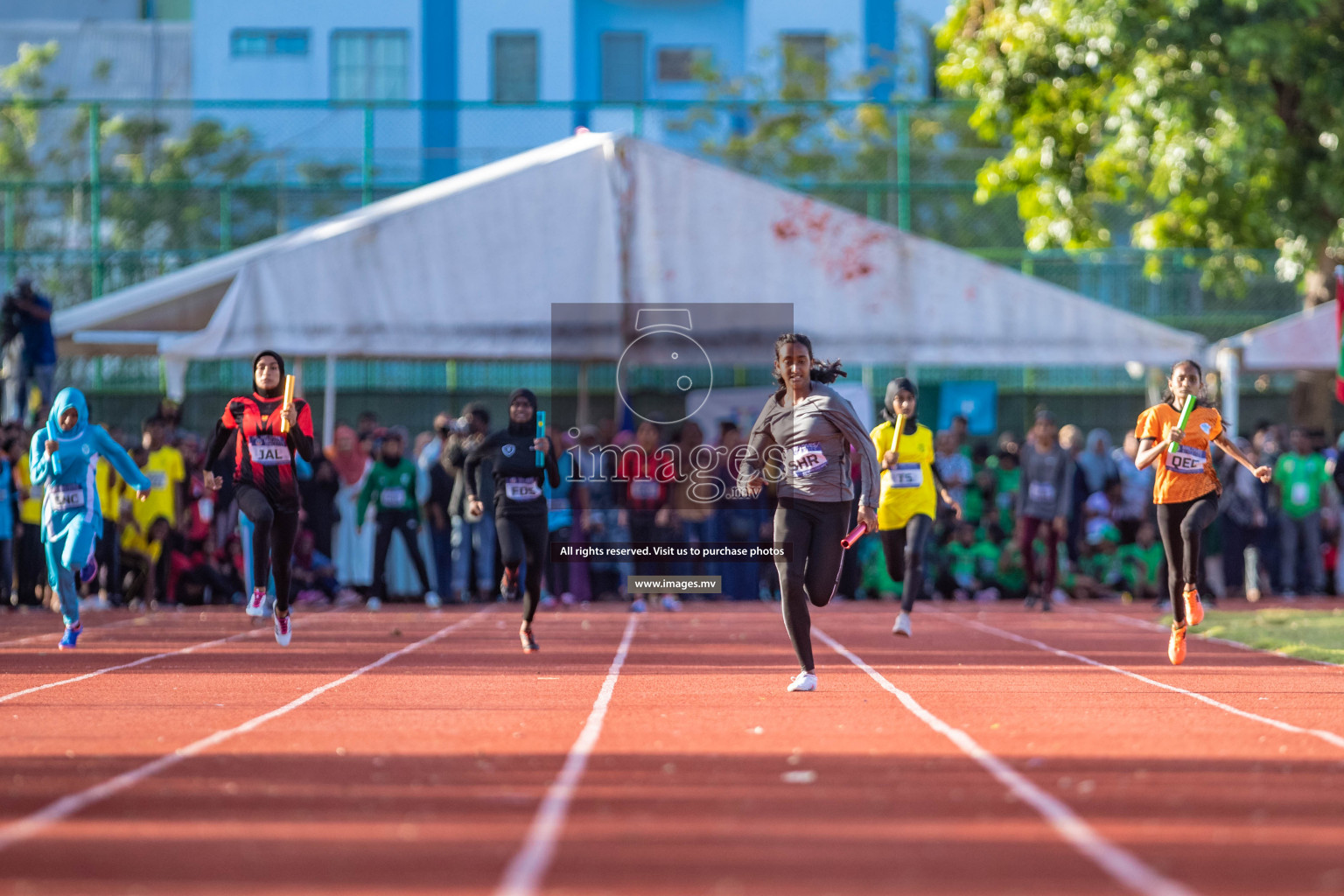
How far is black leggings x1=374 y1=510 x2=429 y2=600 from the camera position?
2028cm

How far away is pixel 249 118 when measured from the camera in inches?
1065

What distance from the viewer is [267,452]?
45.9 ft

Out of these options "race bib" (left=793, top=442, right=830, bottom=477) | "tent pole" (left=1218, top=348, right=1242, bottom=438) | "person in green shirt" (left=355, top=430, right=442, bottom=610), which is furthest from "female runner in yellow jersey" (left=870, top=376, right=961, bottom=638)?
"tent pole" (left=1218, top=348, right=1242, bottom=438)

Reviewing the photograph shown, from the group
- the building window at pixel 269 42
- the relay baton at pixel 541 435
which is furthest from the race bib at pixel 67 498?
the building window at pixel 269 42

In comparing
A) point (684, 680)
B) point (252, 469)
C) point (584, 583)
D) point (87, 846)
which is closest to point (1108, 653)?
point (684, 680)

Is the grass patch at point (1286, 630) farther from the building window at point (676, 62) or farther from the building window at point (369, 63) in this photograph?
the building window at point (676, 62)

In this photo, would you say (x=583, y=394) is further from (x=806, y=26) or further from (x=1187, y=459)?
(x=806, y=26)

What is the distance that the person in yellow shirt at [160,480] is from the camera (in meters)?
20.2

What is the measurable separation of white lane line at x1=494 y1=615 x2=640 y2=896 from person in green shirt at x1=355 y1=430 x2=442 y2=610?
10628 mm

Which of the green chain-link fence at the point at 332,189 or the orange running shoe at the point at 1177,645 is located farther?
the green chain-link fence at the point at 332,189

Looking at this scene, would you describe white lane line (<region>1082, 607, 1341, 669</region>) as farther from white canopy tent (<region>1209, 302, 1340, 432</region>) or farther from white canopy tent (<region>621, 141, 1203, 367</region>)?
white canopy tent (<region>1209, 302, 1340, 432</region>)

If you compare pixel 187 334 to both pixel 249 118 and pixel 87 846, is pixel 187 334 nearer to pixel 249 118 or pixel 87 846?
pixel 249 118

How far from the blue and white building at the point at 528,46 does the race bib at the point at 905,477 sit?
70.1 ft

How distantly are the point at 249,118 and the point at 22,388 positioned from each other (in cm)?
733
